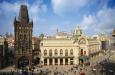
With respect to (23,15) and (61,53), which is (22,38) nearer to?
(23,15)

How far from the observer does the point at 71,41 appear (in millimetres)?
92250

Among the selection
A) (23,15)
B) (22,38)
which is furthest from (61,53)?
(23,15)

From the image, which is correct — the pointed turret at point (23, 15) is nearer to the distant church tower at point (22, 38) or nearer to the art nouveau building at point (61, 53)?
the distant church tower at point (22, 38)

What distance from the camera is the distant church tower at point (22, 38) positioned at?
275 feet

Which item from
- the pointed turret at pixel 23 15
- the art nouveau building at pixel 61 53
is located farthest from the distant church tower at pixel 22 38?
the art nouveau building at pixel 61 53

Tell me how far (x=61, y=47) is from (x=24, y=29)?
43.2 feet

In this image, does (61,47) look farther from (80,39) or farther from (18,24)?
(18,24)

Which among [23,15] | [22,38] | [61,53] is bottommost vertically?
[61,53]

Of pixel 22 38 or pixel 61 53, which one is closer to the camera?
pixel 22 38

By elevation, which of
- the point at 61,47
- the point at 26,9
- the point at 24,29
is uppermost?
the point at 26,9

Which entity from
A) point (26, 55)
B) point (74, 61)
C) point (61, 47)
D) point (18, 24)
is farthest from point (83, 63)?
point (18, 24)

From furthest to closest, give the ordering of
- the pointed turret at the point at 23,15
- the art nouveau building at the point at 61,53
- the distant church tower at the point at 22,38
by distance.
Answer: the art nouveau building at the point at 61,53 → the pointed turret at the point at 23,15 → the distant church tower at the point at 22,38

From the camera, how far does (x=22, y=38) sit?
84500mm

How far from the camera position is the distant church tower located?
275 feet
